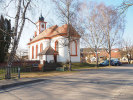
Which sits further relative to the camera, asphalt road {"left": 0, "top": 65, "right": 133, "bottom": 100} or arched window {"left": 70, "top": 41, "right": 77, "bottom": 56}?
arched window {"left": 70, "top": 41, "right": 77, "bottom": 56}

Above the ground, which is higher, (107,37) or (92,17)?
(92,17)

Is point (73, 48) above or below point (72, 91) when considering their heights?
above

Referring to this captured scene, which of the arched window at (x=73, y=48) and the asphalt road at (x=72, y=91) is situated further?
the arched window at (x=73, y=48)

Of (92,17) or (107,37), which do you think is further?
(107,37)

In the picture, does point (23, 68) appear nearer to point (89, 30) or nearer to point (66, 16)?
point (66, 16)

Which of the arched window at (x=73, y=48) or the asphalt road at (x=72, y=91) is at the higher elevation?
the arched window at (x=73, y=48)

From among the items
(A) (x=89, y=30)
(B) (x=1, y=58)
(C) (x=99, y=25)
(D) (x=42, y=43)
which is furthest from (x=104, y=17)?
(B) (x=1, y=58)

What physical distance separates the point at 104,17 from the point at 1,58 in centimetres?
2260

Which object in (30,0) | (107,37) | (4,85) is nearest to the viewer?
(4,85)

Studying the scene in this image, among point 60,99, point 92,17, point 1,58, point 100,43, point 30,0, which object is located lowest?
point 60,99

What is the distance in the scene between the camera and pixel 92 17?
88.9ft

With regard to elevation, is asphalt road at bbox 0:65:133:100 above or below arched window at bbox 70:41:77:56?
below

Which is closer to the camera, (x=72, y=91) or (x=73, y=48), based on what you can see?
(x=72, y=91)

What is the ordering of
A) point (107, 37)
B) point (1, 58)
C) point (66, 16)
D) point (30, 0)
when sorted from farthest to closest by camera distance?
point (107, 37) < point (1, 58) < point (66, 16) < point (30, 0)
